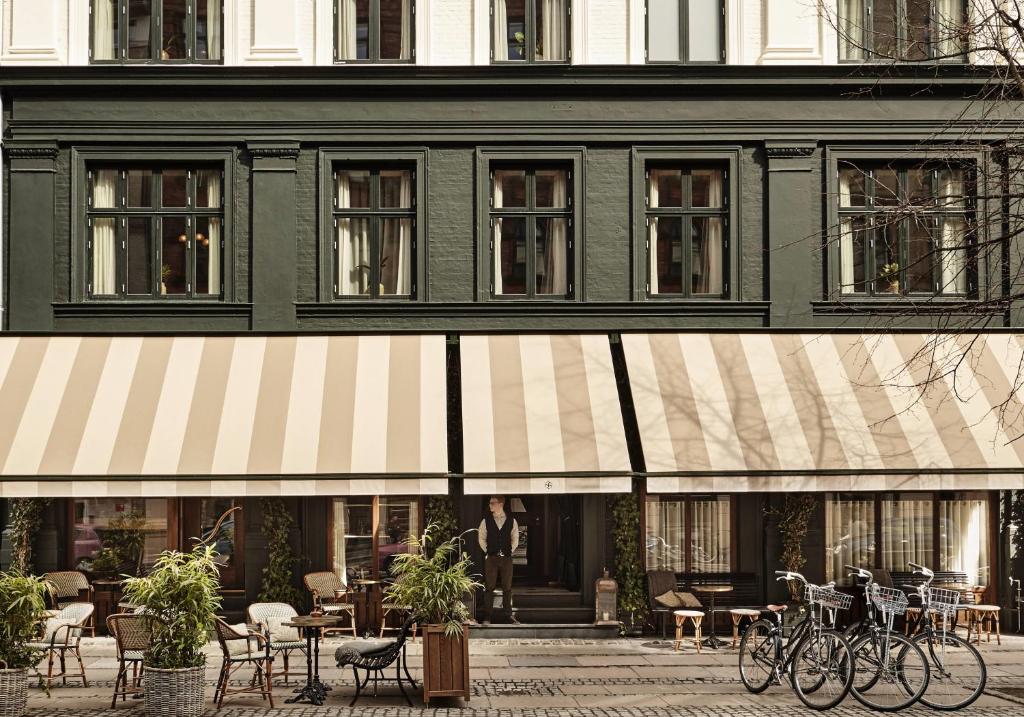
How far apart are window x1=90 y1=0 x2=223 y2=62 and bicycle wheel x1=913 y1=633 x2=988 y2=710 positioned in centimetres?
1351

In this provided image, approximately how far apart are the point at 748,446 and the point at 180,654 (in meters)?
7.97

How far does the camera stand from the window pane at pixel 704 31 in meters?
17.6

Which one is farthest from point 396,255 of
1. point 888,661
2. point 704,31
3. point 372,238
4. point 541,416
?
point 888,661

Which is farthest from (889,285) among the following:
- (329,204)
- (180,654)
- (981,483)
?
(180,654)

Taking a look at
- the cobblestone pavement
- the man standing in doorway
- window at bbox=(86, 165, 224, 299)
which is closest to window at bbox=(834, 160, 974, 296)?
the cobblestone pavement

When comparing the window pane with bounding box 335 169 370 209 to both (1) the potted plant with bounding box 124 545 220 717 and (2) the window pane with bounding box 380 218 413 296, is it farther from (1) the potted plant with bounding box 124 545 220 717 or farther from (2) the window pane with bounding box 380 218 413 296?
(1) the potted plant with bounding box 124 545 220 717

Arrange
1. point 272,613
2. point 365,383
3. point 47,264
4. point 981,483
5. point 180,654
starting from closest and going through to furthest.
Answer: point 180,654 → point 272,613 → point 981,483 → point 365,383 → point 47,264

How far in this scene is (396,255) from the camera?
695 inches

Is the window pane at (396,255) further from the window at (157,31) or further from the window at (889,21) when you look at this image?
the window at (889,21)

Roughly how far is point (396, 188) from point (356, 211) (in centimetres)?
77

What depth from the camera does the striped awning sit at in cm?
1476

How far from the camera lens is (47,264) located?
676 inches

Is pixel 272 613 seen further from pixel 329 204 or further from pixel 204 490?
pixel 329 204

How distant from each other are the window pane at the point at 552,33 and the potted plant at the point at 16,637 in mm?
11040
